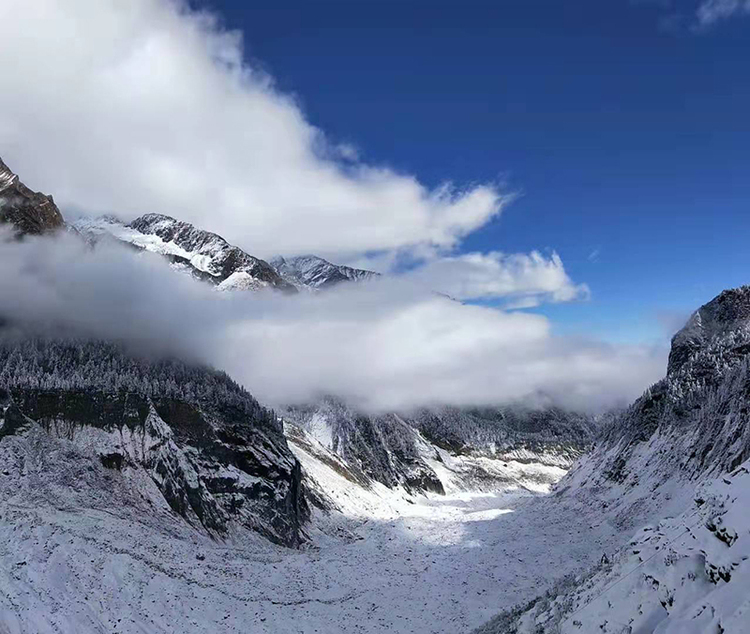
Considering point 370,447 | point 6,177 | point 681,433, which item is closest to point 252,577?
point 681,433

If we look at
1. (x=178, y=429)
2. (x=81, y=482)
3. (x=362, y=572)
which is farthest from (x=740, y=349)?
(x=81, y=482)

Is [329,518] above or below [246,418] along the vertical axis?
below

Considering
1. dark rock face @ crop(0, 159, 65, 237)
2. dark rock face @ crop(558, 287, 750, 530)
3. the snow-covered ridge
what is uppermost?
the snow-covered ridge

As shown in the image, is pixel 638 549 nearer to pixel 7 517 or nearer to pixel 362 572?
pixel 362 572

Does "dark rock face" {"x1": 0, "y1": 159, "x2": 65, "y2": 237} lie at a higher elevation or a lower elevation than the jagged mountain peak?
higher

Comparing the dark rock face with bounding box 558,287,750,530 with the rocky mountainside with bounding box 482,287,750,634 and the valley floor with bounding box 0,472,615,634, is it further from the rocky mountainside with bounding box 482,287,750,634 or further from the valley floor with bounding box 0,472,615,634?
the valley floor with bounding box 0,472,615,634

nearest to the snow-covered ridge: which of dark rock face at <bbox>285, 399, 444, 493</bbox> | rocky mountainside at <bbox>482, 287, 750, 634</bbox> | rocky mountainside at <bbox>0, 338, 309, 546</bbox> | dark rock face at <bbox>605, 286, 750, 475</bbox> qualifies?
rocky mountainside at <bbox>0, 338, 309, 546</bbox>

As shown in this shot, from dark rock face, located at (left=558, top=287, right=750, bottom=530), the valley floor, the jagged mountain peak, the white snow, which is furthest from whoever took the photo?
the jagged mountain peak
